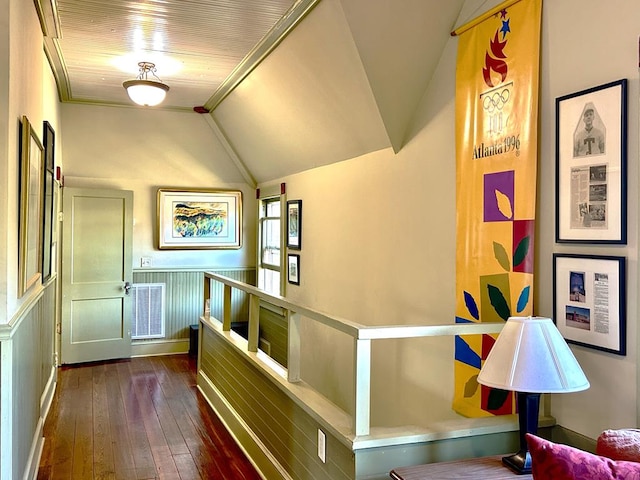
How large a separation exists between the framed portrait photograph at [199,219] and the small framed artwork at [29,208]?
3.17 meters

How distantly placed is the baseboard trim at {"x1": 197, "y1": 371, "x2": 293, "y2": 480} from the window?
5.97 feet

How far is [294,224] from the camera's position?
5.86m

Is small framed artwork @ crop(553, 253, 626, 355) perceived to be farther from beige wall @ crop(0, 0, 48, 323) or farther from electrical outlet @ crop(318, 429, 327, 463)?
beige wall @ crop(0, 0, 48, 323)

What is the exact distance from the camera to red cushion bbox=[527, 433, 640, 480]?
4.80ft

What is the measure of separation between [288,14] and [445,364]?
7.80ft

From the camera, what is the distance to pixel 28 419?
319 cm

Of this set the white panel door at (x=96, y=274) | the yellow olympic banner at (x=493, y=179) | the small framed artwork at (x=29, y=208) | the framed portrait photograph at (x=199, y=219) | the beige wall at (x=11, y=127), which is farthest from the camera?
the framed portrait photograph at (x=199, y=219)

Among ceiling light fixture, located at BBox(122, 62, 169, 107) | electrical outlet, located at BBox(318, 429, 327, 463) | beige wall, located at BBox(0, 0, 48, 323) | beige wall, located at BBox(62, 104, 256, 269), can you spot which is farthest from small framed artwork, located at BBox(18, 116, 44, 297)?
beige wall, located at BBox(62, 104, 256, 269)

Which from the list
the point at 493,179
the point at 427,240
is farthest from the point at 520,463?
the point at 427,240

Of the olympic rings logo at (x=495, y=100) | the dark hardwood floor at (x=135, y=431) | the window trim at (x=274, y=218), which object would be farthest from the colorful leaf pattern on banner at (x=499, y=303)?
the window trim at (x=274, y=218)

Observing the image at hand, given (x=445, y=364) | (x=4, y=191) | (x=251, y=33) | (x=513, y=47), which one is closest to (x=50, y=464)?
(x=4, y=191)

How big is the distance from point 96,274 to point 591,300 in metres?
5.43

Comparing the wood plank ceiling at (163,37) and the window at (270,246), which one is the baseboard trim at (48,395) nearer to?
the window at (270,246)

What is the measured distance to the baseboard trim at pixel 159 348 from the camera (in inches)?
261
